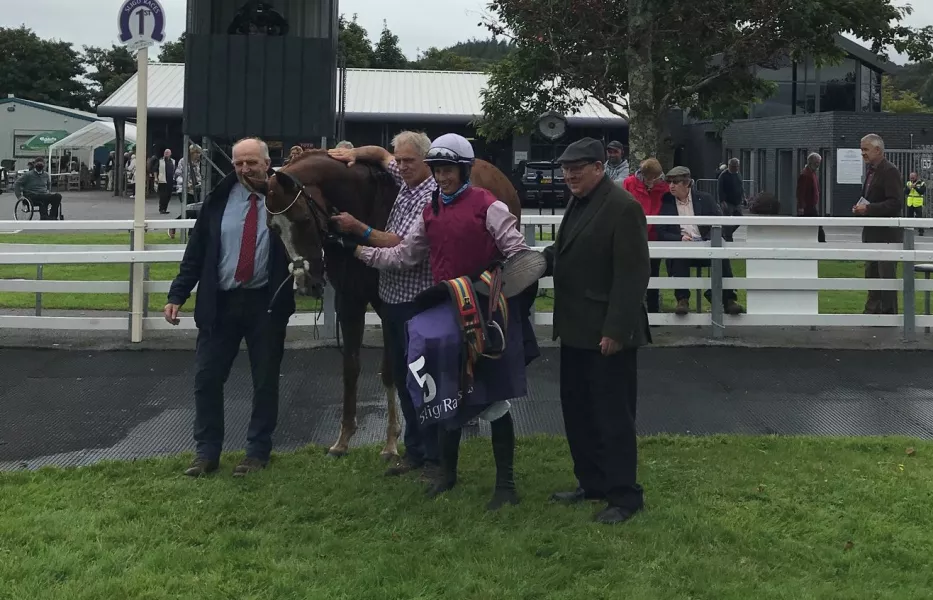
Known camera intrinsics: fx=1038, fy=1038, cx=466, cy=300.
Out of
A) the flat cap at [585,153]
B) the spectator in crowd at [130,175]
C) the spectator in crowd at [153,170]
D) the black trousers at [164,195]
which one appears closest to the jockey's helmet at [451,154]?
the flat cap at [585,153]

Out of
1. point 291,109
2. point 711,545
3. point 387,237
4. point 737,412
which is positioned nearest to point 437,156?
point 387,237

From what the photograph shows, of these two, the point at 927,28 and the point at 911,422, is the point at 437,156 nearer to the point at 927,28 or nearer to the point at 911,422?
the point at 911,422

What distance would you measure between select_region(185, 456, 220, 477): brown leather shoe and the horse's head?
1301 mm

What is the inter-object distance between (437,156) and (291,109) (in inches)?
343

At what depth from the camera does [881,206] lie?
11203 mm

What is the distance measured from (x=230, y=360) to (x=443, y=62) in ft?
256

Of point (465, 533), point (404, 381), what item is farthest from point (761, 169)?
point (465, 533)

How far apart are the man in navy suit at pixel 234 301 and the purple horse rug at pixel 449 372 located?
119cm

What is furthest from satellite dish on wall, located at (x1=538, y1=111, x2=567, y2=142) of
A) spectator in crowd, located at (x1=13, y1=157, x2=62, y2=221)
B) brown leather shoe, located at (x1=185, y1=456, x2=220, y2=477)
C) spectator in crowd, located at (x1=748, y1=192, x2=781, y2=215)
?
brown leather shoe, located at (x1=185, y1=456, x2=220, y2=477)

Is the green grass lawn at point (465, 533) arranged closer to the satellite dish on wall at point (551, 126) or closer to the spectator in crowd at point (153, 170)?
the satellite dish on wall at point (551, 126)

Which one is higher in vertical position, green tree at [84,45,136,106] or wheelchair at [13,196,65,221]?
green tree at [84,45,136,106]

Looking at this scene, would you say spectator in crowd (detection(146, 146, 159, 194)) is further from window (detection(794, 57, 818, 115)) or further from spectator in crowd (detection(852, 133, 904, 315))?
spectator in crowd (detection(852, 133, 904, 315))

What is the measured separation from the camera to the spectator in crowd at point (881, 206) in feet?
36.5

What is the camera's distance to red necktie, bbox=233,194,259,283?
6.00m
